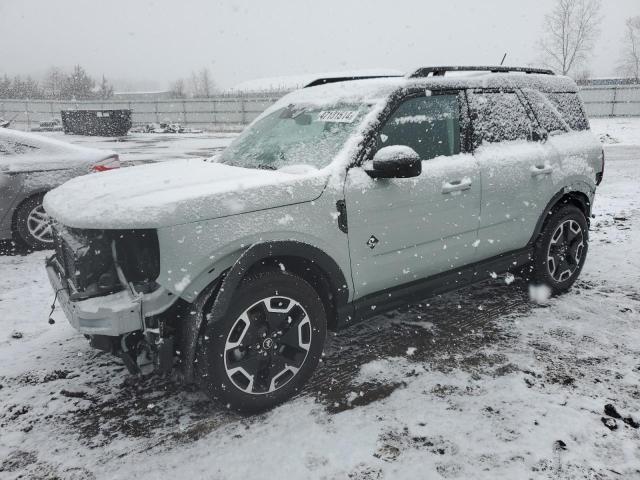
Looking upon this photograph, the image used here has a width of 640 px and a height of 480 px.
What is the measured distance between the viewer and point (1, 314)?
4266 mm

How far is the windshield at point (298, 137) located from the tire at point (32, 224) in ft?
10.9

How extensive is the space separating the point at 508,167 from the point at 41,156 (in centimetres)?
538

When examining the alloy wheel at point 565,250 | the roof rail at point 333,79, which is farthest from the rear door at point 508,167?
the roof rail at point 333,79

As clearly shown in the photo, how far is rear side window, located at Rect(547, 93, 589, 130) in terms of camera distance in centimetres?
436

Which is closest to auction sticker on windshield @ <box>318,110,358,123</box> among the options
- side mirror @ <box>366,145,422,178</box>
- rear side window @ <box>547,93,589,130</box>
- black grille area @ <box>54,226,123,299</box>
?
side mirror @ <box>366,145,422,178</box>

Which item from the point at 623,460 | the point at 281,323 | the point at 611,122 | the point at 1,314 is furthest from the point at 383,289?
the point at 611,122

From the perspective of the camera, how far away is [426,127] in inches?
135

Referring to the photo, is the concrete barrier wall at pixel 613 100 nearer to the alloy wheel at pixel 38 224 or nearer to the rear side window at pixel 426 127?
the rear side window at pixel 426 127

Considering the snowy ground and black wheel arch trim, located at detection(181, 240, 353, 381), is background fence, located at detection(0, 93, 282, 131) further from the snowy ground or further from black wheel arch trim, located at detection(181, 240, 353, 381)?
black wheel arch trim, located at detection(181, 240, 353, 381)

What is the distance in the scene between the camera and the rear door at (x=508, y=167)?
3693 mm

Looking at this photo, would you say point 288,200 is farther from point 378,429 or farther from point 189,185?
point 378,429

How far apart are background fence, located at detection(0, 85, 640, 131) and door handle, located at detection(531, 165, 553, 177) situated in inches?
1203

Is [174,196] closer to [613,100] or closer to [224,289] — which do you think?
[224,289]

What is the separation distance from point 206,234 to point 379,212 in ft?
3.57
